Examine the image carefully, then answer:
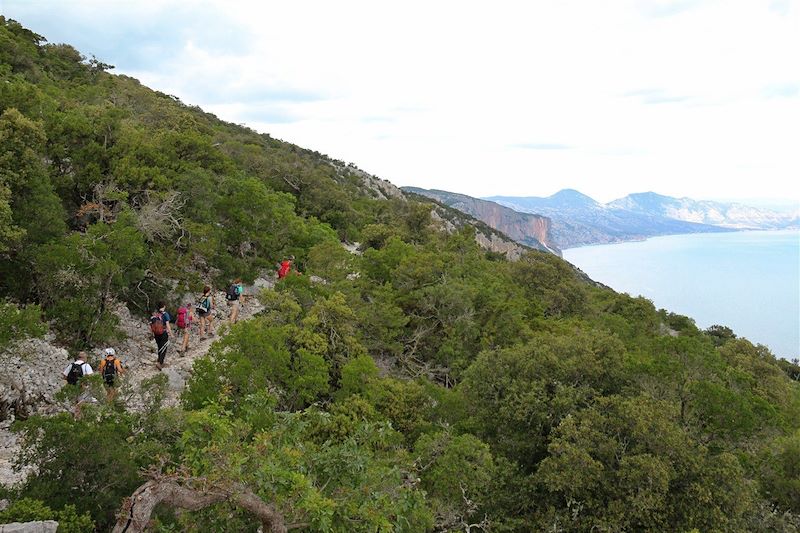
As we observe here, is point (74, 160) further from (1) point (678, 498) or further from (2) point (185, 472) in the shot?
(1) point (678, 498)

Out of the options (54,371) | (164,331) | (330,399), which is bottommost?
(330,399)

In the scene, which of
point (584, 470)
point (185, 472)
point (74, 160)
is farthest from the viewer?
point (74, 160)

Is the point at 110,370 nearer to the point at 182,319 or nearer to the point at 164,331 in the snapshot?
the point at 164,331

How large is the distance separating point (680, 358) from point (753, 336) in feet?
247

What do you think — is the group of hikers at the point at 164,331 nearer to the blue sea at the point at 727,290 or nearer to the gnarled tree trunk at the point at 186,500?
the gnarled tree trunk at the point at 186,500

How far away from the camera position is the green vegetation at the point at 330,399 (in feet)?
22.8

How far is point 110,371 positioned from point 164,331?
2803 mm

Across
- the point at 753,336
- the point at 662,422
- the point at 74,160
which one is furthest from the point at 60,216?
the point at 753,336

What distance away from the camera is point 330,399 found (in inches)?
555

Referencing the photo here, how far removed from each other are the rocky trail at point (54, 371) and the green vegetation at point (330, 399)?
667 mm

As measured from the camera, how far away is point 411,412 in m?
14.0

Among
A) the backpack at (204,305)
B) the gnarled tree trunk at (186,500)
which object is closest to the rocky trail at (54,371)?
the backpack at (204,305)

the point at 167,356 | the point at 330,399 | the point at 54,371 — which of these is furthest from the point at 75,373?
the point at 330,399

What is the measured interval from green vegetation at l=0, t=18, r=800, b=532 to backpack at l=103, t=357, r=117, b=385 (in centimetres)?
89
